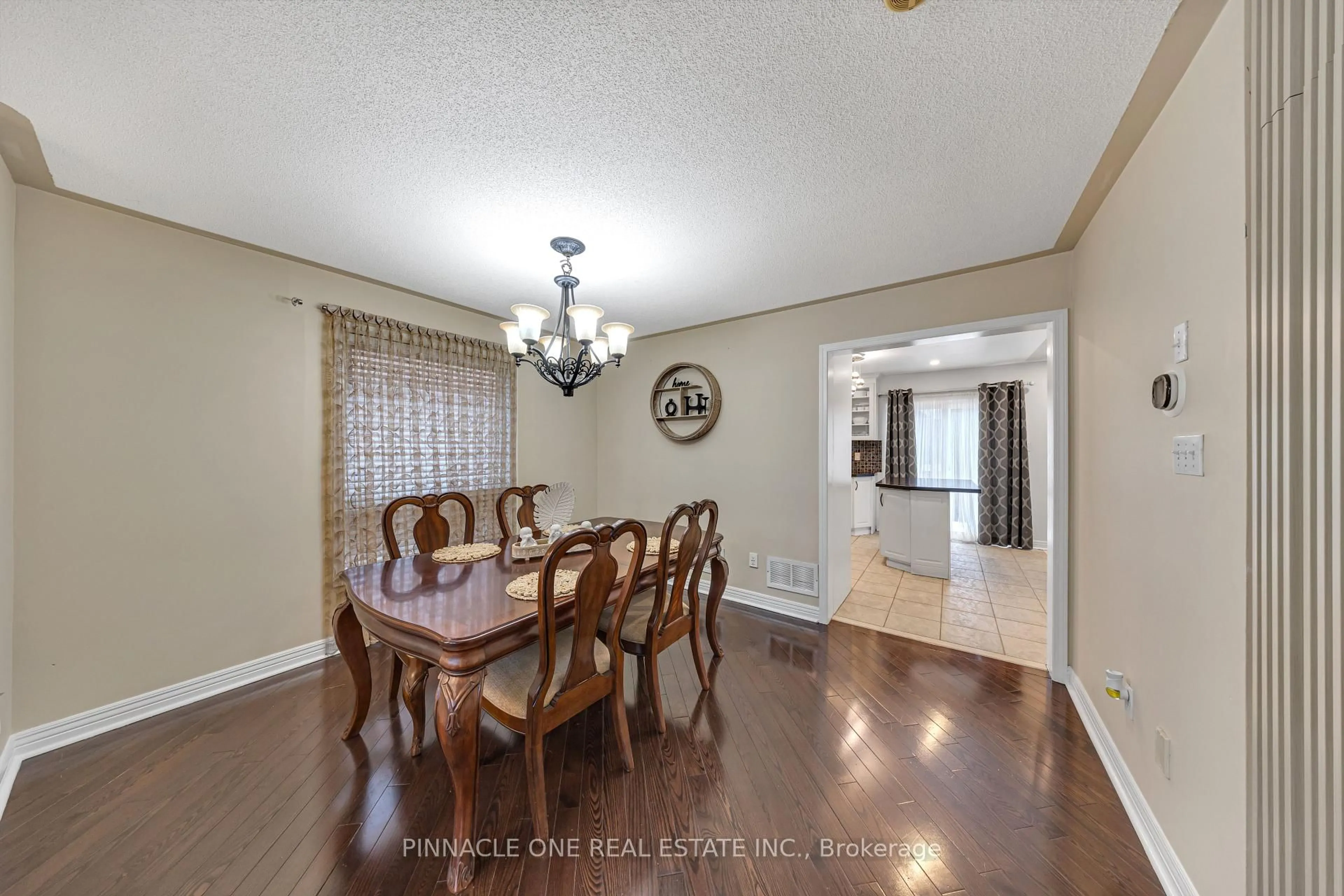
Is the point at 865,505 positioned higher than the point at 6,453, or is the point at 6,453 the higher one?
the point at 6,453

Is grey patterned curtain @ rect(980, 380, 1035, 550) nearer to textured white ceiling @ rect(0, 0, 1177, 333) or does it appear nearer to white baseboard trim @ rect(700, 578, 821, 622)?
white baseboard trim @ rect(700, 578, 821, 622)

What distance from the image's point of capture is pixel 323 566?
2605 millimetres

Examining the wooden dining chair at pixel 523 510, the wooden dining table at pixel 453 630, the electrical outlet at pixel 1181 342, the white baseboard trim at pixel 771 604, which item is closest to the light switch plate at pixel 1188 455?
the electrical outlet at pixel 1181 342

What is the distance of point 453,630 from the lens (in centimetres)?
131

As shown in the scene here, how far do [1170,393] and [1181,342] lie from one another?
0.15 metres

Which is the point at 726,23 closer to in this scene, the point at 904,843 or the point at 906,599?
the point at 904,843

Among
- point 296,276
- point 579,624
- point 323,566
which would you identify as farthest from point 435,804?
point 296,276

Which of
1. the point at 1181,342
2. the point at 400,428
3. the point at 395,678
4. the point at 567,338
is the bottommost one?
the point at 395,678

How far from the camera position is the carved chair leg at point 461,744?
125 centimetres

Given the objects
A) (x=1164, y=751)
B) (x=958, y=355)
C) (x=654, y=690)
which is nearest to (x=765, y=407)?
(x=654, y=690)

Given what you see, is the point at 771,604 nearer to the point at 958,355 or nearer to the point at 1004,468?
the point at 958,355

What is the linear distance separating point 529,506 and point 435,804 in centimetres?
163

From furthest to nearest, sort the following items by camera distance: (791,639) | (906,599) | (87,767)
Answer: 1. (906,599)
2. (791,639)
3. (87,767)

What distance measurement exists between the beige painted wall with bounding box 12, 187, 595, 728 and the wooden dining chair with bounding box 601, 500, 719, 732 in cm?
208
